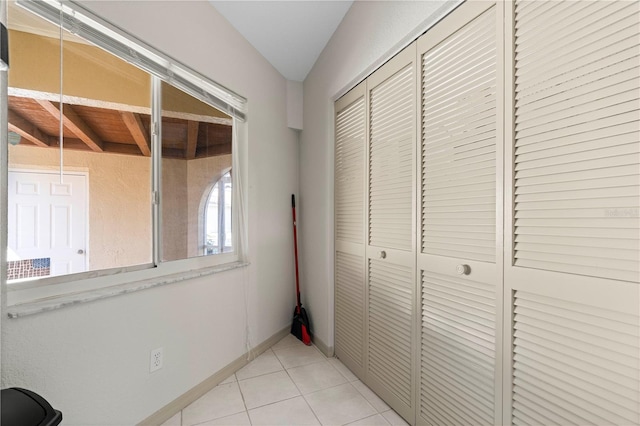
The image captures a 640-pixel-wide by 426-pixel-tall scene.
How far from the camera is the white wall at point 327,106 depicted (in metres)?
1.65

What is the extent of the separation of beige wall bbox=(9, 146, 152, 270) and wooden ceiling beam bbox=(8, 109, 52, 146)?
4cm

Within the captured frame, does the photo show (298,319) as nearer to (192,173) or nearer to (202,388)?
(202,388)

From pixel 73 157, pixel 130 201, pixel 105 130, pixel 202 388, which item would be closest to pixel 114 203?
pixel 130 201

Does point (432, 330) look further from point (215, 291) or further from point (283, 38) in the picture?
point (283, 38)

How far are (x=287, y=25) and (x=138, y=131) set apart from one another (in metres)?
1.41

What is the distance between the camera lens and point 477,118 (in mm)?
1222

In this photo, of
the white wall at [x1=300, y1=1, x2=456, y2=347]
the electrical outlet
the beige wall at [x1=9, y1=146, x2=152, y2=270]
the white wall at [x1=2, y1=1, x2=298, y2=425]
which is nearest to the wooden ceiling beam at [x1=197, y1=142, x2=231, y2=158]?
the white wall at [x1=2, y1=1, x2=298, y2=425]

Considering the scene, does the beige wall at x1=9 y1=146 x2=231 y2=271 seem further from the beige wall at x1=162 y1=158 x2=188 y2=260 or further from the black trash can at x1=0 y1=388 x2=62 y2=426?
the black trash can at x1=0 y1=388 x2=62 y2=426

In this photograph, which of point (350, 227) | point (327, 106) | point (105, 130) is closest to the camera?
point (105, 130)

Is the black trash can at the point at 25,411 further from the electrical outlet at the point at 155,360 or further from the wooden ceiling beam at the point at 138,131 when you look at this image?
the wooden ceiling beam at the point at 138,131

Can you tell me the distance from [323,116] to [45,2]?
5.83ft

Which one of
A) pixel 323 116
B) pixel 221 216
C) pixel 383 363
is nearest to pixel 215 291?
pixel 221 216

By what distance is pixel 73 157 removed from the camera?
1336mm

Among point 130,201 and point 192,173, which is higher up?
point 192,173
